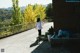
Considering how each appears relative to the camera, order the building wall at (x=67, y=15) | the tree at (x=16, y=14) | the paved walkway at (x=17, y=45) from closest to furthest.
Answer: the paved walkway at (x=17, y=45) < the building wall at (x=67, y=15) < the tree at (x=16, y=14)

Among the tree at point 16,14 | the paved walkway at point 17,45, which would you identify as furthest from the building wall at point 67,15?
the tree at point 16,14

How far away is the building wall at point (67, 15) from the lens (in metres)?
17.3

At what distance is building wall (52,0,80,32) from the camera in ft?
56.9

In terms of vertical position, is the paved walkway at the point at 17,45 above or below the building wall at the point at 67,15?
below

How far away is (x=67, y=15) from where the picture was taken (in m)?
17.5

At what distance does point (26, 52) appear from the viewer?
45.7 feet

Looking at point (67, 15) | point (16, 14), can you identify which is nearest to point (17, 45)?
point (67, 15)

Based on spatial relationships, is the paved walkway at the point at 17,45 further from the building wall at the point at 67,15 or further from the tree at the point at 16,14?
the tree at the point at 16,14

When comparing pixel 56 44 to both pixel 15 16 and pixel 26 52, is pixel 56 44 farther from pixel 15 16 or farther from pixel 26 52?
pixel 15 16

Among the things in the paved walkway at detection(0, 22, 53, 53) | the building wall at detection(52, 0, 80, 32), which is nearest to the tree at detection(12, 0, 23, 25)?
the paved walkway at detection(0, 22, 53, 53)

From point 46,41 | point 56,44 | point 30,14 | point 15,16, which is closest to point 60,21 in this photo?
point 46,41

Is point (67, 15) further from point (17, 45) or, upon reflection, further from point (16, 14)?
point (16, 14)

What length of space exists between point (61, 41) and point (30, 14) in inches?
1903

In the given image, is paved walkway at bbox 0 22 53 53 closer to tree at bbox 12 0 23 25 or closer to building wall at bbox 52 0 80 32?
building wall at bbox 52 0 80 32
